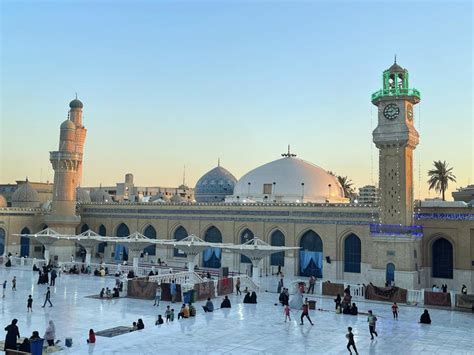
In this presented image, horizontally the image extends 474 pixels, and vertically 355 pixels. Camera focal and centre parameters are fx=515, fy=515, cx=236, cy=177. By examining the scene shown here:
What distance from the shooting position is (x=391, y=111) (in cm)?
2927

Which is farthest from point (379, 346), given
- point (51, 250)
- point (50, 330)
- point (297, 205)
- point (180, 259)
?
point (51, 250)

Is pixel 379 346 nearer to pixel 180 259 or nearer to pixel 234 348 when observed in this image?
pixel 234 348

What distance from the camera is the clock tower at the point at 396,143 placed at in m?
28.4

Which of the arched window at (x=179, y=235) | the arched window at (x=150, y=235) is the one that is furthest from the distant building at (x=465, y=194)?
the arched window at (x=150, y=235)

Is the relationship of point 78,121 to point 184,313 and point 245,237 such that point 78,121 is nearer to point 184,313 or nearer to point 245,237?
point 245,237

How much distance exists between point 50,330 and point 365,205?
72.8ft

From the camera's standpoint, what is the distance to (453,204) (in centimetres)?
3002

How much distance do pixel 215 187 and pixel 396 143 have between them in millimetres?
24420

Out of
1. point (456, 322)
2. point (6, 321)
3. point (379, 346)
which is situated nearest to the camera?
point (379, 346)

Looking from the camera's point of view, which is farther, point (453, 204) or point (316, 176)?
point (316, 176)

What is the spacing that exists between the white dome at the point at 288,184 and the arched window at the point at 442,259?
1373 cm

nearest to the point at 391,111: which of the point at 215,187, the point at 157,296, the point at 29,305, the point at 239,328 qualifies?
the point at 157,296

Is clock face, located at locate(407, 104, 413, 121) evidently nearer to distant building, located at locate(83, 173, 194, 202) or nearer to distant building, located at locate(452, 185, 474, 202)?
distant building, located at locate(452, 185, 474, 202)

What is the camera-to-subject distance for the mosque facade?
93.5ft
